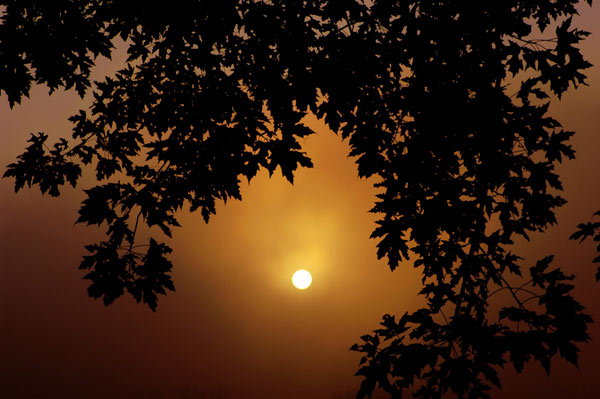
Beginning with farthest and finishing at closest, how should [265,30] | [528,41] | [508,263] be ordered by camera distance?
[508,263]
[528,41]
[265,30]

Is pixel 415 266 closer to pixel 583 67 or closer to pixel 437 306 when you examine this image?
pixel 437 306

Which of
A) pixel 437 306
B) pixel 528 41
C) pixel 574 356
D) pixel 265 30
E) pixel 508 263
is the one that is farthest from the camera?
pixel 508 263

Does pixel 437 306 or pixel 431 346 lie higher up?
pixel 437 306

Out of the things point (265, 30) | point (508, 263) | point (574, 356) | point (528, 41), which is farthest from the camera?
point (508, 263)

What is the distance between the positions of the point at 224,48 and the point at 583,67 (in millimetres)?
3749

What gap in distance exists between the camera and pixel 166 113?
16.5ft

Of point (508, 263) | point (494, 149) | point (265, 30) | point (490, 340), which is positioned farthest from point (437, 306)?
point (265, 30)

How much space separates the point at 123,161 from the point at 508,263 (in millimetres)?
5065

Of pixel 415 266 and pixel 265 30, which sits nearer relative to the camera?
pixel 265 30

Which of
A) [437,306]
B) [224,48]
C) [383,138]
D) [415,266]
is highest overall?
[224,48]

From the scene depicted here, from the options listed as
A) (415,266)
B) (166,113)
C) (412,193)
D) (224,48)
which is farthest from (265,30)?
(415,266)

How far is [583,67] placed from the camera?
453cm

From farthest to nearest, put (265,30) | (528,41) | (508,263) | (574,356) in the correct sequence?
(508,263) < (528,41) < (265,30) < (574,356)

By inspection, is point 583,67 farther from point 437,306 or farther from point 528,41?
point 437,306
